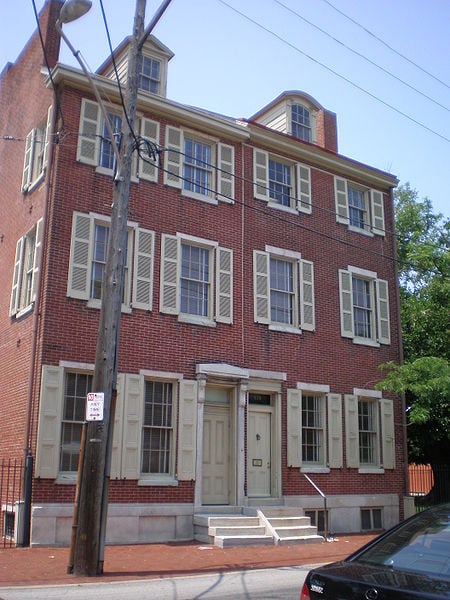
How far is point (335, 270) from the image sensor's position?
19.3m

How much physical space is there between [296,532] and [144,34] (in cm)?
1075

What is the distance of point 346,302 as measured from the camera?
19.3 metres

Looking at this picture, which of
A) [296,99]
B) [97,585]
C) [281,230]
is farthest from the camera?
[296,99]

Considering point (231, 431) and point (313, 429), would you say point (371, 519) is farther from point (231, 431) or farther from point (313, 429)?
point (231, 431)

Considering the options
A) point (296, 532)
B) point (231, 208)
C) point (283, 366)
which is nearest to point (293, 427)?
point (283, 366)

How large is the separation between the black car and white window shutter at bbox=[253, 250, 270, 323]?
12.2m

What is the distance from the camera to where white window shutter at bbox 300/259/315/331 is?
18.2m

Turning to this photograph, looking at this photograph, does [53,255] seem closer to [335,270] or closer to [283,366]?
[283,366]

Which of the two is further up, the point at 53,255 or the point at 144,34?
the point at 144,34

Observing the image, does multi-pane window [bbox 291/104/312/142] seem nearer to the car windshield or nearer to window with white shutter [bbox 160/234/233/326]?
window with white shutter [bbox 160/234/233/326]

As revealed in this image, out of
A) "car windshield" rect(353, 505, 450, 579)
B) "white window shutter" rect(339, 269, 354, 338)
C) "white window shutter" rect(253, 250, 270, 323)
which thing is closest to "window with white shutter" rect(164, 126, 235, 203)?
"white window shutter" rect(253, 250, 270, 323)

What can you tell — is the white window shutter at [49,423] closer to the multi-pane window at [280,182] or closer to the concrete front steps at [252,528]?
the concrete front steps at [252,528]

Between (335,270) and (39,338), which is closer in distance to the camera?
(39,338)

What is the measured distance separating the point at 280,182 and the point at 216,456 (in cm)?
792
